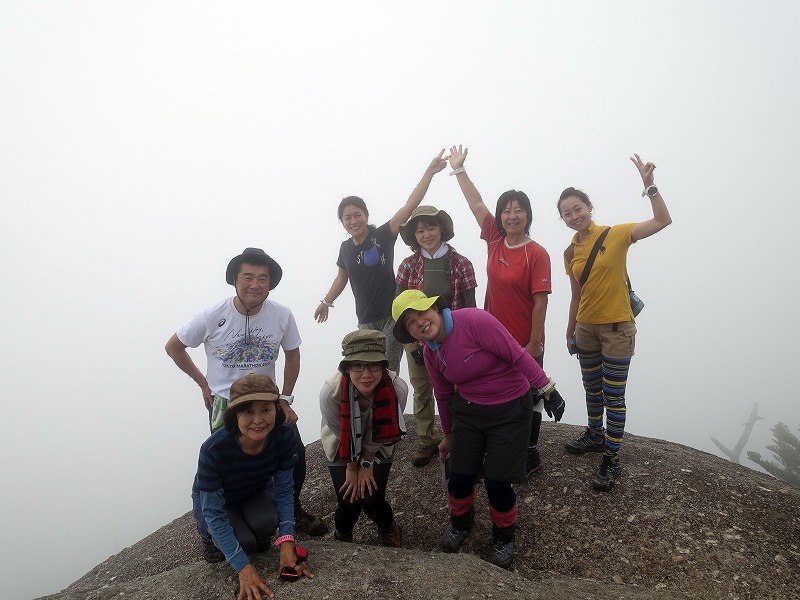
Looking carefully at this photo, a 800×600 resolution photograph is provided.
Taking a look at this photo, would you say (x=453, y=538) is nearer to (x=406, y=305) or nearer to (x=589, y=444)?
(x=589, y=444)

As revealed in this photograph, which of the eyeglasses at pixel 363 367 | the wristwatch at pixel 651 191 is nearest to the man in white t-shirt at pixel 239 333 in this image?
the eyeglasses at pixel 363 367

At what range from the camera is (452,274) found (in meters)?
5.71

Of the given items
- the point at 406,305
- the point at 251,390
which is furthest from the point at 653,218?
the point at 251,390

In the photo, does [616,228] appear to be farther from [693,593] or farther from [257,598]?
[257,598]

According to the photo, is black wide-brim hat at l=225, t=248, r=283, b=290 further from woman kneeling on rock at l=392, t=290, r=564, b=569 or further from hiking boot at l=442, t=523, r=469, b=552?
hiking boot at l=442, t=523, r=469, b=552

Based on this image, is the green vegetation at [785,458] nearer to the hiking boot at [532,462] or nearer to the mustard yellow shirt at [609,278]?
the hiking boot at [532,462]

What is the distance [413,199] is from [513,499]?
4.32 metres

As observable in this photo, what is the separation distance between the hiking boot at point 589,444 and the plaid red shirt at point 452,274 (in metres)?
3.13

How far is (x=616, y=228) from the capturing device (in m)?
5.37

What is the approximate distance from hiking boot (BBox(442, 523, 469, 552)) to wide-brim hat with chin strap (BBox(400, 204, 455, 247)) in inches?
149

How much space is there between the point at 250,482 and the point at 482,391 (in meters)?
2.58

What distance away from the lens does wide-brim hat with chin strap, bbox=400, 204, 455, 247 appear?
561 centimetres

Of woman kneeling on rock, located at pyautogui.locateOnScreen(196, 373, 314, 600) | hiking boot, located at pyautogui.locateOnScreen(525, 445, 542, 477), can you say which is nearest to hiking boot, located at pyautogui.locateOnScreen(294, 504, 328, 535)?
woman kneeling on rock, located at pyautogui.locateOnScreen(196, 373, 314, 600)

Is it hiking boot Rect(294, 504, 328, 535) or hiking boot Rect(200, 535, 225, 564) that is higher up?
hiking boot Rect(200, 535, 225, 564)
